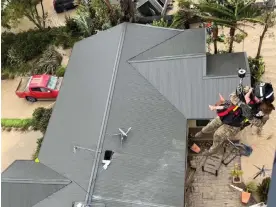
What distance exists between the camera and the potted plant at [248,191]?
699 inches

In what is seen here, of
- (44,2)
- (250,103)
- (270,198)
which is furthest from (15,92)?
(270,198)

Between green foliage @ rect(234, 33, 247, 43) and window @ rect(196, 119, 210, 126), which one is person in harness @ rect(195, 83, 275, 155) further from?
green foliage @ rect(234, 33, 247, 43)

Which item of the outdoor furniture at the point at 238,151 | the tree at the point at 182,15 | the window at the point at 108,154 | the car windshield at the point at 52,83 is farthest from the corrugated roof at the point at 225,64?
the car windshield at the point at 52,83

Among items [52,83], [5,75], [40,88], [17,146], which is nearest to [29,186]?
[17,146]

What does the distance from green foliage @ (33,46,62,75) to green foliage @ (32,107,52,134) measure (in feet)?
9.03

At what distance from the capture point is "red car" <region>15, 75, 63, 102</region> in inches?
898

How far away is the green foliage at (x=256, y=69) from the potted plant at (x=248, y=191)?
17.8ft

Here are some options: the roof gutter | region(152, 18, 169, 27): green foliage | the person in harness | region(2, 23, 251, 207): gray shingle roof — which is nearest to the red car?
region(2, 23, 251, 207): gray shingle roof

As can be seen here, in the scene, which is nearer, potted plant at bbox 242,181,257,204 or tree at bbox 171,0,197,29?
potted plant at bbox 242,181,257,204

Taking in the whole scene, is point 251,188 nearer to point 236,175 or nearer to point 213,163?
point 236,175

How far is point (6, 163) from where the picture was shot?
21.4 metres

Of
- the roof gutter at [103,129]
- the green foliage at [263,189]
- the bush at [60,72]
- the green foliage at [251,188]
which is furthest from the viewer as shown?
the bush at [60,72]

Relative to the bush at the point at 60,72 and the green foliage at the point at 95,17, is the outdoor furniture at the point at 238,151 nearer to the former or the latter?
the green foliage at the point at 95,17

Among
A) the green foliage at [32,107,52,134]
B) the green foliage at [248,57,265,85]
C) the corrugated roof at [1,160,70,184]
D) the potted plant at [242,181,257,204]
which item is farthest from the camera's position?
the green foliage at [32,107,52,134]
